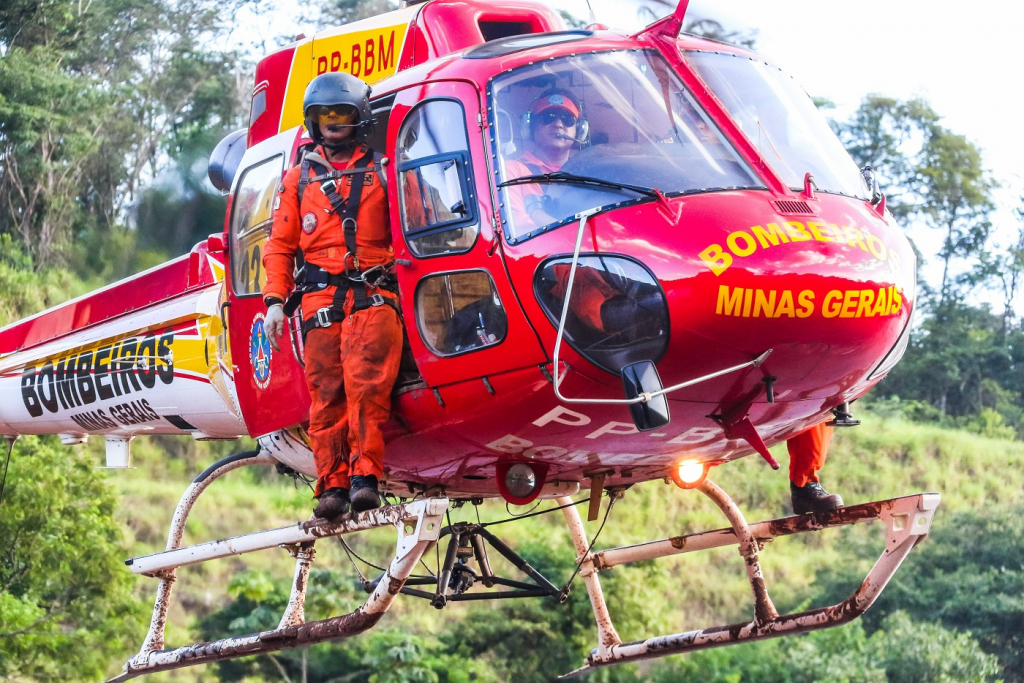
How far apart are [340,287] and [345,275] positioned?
0.16 ft

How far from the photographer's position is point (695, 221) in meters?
4.34

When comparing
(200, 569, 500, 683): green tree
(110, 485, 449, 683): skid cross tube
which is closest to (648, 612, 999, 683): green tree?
(200, 569, 500, 683): green tree

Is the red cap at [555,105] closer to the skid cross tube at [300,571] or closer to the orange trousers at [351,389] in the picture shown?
the orange trousers at [351,389]

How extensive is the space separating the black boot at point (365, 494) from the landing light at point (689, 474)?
1.29 m

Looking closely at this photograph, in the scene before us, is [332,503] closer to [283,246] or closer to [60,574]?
[283,246]

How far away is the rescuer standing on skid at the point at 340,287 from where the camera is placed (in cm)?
503

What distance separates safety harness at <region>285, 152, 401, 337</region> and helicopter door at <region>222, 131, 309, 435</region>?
0.54 metres

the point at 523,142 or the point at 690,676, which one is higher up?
the point at 523,142

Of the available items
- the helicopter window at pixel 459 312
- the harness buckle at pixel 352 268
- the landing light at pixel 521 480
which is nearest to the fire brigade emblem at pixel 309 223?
the harness buckle at pixel 352 268

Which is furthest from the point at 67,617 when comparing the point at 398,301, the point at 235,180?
the point at 398,301

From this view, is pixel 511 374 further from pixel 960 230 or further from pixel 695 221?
pixel 960 230

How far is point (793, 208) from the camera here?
451 centimetres

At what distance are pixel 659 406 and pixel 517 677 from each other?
52.1 ft

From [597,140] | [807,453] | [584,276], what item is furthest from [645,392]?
[807,453]
